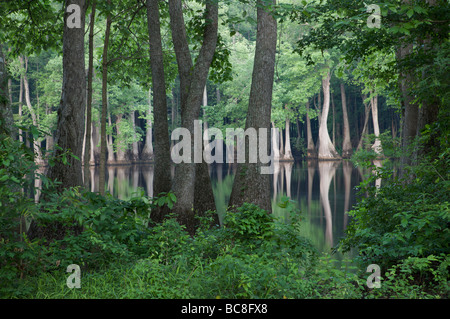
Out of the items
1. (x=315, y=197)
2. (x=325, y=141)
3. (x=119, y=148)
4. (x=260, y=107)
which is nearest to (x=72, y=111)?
(x=260, y=107)

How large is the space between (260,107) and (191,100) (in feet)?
6.08

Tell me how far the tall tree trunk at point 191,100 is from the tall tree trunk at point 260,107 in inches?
32.6

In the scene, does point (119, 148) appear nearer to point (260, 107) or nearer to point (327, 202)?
point (327, 202)

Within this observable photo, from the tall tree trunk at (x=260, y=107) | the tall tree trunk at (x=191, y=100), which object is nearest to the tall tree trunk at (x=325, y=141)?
the tall tree trunk at (x=260, y=107)

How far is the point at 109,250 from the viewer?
5.83 m

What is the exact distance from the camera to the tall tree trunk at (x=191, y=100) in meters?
9.05

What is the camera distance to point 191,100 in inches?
366

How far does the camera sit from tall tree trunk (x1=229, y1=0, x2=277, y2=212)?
10.1m

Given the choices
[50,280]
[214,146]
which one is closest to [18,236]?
[50,280]

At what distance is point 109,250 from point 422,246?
387 cm

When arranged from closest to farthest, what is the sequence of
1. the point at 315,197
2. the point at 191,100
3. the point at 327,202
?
the point at 191,100 < the point at 327,202 < the point at 315,197
